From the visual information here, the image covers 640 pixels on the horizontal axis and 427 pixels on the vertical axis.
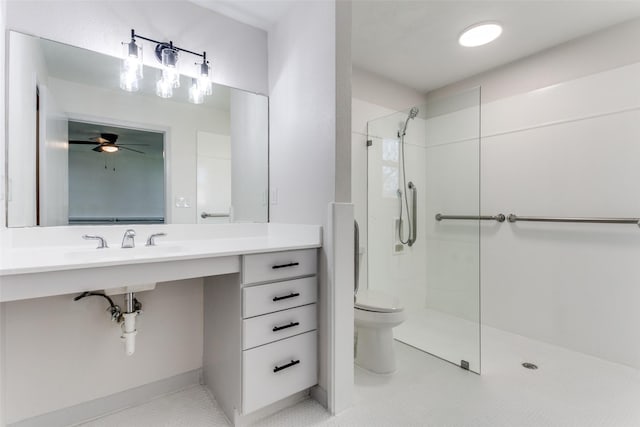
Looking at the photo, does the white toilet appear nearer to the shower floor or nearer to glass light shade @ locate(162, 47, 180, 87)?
the shower floor

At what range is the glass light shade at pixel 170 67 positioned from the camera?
5.33 ft

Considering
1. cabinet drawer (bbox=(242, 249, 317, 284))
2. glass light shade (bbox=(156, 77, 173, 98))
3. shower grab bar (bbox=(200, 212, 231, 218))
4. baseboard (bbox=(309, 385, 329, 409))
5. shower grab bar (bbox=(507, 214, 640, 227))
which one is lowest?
baseboard (bbox=(309, 385, 329, 409))

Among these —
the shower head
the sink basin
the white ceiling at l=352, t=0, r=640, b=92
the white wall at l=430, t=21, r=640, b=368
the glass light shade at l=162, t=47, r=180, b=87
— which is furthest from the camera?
the shower head

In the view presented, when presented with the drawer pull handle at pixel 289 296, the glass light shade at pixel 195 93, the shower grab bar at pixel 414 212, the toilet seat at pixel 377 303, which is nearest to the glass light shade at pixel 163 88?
the glass light shade at pixel 195 93

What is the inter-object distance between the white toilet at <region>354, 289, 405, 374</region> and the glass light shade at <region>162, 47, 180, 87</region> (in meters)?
1.73

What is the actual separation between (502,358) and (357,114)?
2079 mm

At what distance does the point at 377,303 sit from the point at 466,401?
672 mm

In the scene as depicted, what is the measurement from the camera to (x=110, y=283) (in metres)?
1.08

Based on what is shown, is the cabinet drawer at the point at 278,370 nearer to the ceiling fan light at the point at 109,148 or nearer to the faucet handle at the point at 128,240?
the faucet handle at the point at 128,240

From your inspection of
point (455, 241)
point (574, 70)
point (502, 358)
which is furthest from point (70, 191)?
point (574, 70)

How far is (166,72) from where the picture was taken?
1657 mm

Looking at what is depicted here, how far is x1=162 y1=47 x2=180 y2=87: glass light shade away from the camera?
1.62 m

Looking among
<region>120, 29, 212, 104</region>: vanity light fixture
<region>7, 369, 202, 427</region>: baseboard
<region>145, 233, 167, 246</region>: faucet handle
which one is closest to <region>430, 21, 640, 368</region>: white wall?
<region>7, 369, 202, 427</region>: baseboard

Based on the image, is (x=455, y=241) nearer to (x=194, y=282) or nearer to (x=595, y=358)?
(x=595, y=358)
